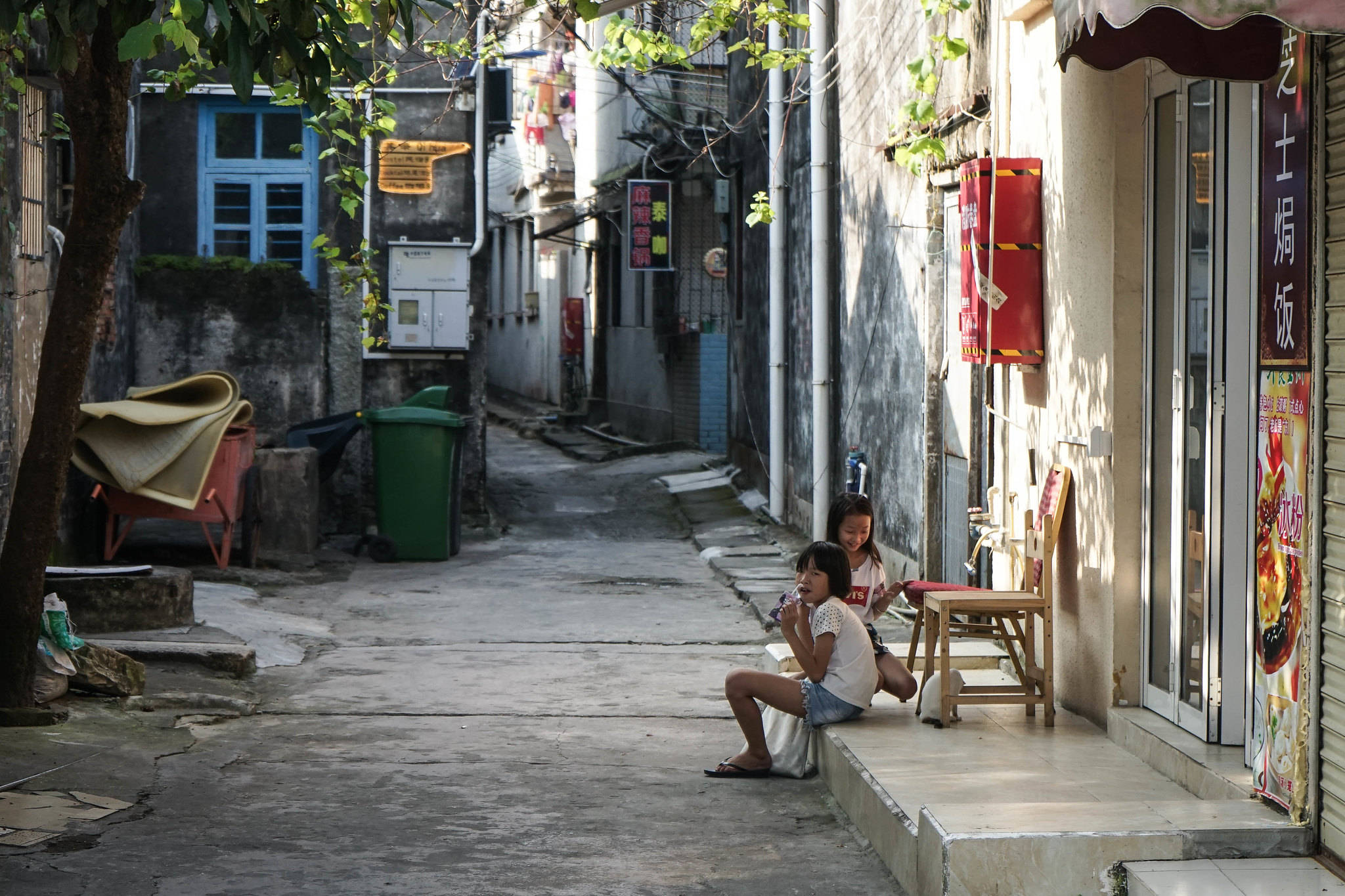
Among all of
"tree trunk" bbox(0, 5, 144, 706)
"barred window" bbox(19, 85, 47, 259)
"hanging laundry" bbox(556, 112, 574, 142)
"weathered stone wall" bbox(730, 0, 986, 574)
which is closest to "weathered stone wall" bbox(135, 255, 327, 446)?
"barred window" bbox(19, 85, 47, 259)

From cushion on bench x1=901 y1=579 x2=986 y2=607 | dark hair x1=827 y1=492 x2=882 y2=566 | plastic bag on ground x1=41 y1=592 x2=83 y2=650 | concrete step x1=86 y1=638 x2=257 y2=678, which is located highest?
dark hair x1=827 y1=492 x2=882 y2=566

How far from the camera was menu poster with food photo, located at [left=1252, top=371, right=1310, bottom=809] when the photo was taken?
4.31 meters

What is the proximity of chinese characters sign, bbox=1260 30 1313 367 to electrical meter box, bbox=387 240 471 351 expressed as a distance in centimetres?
1111

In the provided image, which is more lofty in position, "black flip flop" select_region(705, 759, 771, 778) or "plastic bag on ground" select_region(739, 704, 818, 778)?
"plastic bag on ground" select_region(739, 704, 818, 778)

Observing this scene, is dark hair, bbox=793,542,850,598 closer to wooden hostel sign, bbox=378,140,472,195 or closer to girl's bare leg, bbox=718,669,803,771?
girl's bare leg, bbox=718,669,803,771

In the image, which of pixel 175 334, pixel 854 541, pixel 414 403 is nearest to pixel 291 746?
pixel 854 541

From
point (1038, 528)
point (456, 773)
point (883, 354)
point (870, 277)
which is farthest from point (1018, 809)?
point (870, 277)

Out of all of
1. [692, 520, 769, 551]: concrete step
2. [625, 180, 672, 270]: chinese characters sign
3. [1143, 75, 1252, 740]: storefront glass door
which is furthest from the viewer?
[625, 180, 672, 270]: chinese characters sign

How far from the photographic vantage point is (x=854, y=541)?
663 cm

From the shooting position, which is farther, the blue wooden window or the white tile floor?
the blue wooden window

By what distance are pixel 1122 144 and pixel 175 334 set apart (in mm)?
10711

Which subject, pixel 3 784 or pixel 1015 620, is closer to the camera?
pixel 3 784

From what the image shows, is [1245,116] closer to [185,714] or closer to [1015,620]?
[1015,620]

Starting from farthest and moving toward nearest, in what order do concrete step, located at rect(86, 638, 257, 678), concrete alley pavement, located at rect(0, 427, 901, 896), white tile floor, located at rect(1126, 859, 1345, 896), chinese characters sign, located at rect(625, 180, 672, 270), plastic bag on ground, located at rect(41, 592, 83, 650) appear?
chinese characters sign, located at rect(625, 180, 672, 270), concrete step, located at rect(86, 638, 257, 678), plastic bag on ground, located at rect(41, 592, 83, 650), concrete alley pavement, located at rect(0, 427, 901, 896), white tile floor, located at rect(1126, 859, 1345, 896)
